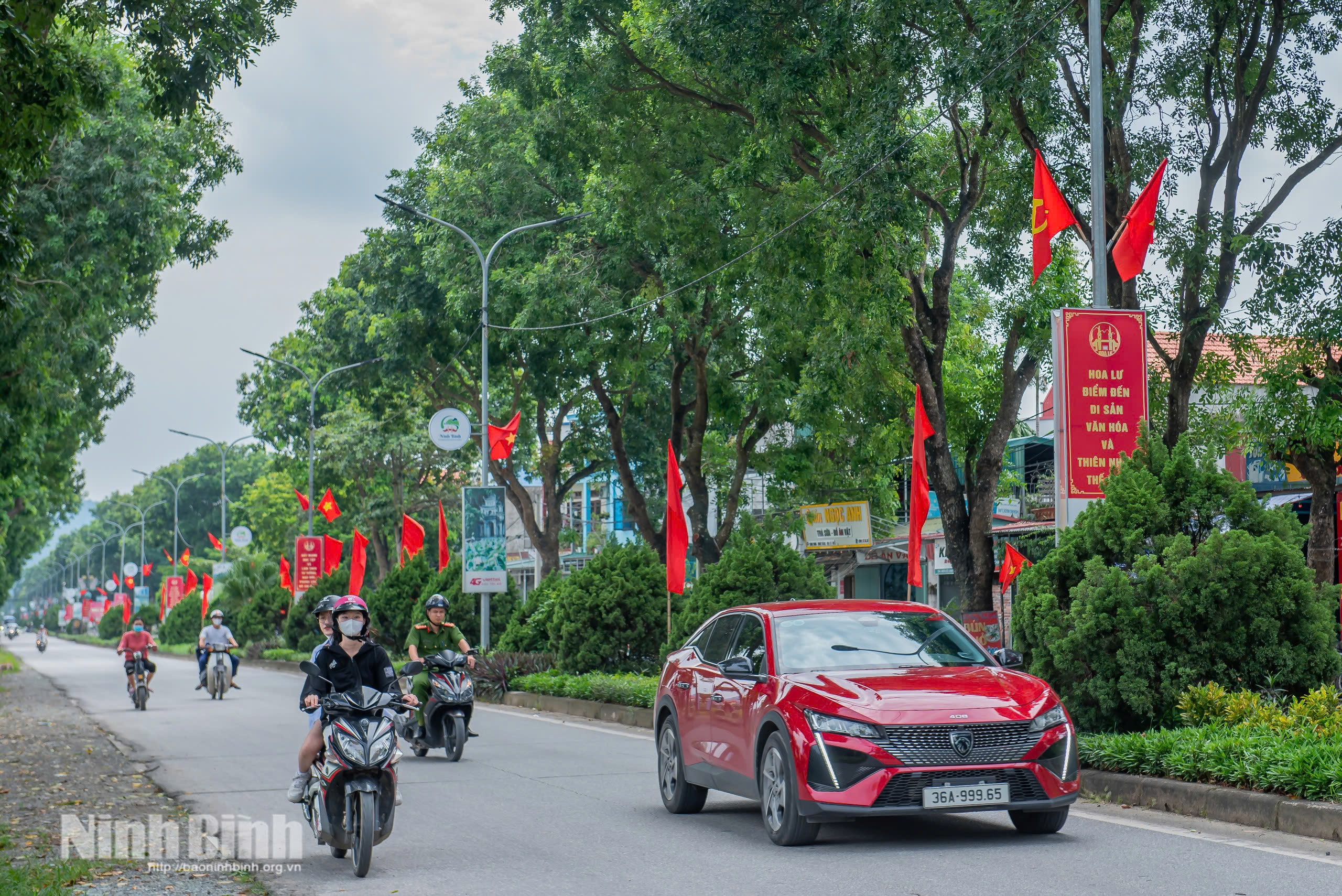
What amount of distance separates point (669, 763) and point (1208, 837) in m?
3.79

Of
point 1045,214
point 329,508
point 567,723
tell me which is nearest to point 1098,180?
point 1045,214

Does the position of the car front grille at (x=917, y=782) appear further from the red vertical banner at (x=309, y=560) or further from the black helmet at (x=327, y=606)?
the red vertical banner at (x=309, y=560)

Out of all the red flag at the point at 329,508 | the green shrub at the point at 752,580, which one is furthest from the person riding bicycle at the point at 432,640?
the red flag at the point at 329,508

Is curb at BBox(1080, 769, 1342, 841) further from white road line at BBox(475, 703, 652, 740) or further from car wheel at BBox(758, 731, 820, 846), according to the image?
white road line at BBox(475, 703, 652, 740)

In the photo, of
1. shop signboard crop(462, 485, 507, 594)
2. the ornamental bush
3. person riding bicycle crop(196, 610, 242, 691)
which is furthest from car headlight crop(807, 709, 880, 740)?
person riding bicycle crop(196, 610, 242, 691)

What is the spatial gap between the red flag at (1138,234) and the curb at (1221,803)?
7747 millimetres

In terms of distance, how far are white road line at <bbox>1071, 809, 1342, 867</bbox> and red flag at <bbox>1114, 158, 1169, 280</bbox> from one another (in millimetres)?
8498

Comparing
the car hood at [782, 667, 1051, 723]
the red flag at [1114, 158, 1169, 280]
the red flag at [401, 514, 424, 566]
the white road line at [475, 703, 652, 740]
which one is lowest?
the white road line at [475, 703, 652, 740]

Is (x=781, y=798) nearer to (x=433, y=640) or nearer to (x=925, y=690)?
(x=925, y=690)

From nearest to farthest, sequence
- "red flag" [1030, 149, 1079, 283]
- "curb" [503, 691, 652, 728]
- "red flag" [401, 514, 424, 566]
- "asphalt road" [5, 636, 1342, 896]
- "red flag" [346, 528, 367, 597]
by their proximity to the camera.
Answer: "asphalt road" [5, 636, 1342, 896] < "red flag" [1030, 149, 1079, 283] < "curb" [503, 691, 652, 728] < "red flag" [401, 514, 424, 566] < "red flag" [346, 528, 367, 597]

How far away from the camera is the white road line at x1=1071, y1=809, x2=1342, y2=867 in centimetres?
806

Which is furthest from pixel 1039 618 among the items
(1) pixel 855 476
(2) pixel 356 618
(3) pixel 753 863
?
(1) pixel 855 476

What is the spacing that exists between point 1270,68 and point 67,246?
61.6ft

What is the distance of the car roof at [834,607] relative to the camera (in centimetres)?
996
